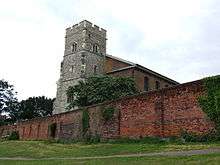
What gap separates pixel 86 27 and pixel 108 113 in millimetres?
34619

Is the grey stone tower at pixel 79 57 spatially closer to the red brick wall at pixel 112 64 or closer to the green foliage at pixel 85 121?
the red brick wall at pixel 112 64

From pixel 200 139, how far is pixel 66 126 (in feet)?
59.5

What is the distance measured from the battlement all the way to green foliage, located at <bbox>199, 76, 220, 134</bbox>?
140 feet

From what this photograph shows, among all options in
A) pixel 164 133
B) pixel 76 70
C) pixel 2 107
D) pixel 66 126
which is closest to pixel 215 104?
pixel 164 133

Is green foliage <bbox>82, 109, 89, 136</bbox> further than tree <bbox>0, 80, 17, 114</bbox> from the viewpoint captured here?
No

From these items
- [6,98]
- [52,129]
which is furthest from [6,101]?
[52,129]

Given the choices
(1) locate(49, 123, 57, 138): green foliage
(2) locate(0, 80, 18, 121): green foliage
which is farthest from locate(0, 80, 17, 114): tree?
(1) locate(49, 123, 57, 138): green foliage

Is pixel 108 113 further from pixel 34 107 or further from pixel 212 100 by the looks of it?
pixel 34 107

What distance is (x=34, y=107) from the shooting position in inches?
3113

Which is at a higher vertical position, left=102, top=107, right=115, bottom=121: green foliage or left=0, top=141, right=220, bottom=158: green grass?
left=102, top=107, right=115, bottom=121: green foliage

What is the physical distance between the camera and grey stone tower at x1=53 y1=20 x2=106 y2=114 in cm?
6119

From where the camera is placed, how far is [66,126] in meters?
37.4

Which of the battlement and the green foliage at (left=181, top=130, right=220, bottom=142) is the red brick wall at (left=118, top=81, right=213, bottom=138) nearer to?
the green foliage at (left=181, top=130, right=220, bottom=142)

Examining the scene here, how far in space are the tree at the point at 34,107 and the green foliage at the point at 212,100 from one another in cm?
5955
